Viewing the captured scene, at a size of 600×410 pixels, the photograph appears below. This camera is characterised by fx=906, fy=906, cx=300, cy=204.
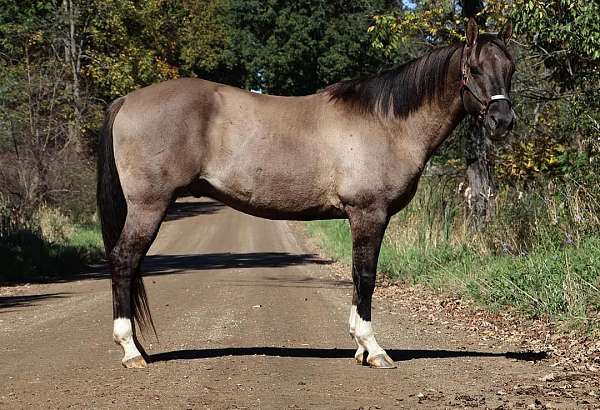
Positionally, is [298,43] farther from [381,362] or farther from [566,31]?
[381,362]

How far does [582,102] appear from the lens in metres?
13.4

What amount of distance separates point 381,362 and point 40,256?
44.1 ft

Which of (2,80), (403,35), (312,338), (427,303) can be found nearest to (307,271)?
(403,35)

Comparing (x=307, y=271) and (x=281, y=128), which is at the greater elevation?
(x=281, y=128)

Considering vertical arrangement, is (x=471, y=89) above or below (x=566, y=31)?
below

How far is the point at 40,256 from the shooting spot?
1922 cm

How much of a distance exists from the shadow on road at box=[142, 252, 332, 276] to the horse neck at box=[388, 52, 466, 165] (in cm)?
1215

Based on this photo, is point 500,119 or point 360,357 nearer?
point 500,119

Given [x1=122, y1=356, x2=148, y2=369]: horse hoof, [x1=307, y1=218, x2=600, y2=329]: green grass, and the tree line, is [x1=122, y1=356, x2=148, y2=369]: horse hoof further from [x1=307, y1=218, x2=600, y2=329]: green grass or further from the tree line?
the tree line

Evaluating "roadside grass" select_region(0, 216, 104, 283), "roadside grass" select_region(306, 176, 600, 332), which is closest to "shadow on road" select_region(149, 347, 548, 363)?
"roadside grass" select_region(306, 176, 600, 332)

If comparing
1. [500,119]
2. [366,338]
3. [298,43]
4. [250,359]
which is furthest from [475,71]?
[298,43]

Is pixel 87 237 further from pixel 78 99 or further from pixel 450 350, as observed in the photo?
pixel 450 350

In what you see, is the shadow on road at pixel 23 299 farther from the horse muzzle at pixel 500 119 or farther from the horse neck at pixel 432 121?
the horse muzzle at pixel 500 119

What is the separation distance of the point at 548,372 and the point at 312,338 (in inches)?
106
